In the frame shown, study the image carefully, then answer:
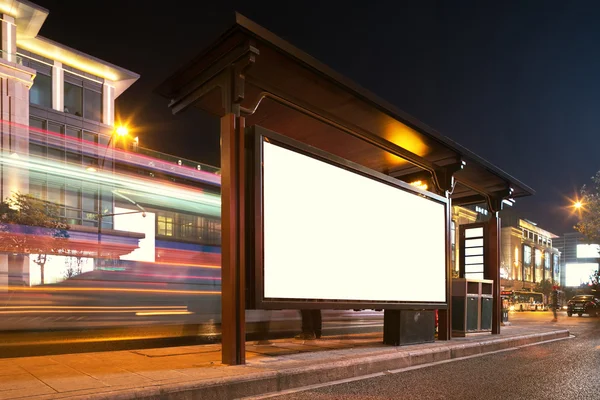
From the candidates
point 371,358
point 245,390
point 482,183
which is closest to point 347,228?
point 371,358

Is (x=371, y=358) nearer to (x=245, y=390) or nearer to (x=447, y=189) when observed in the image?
(x=245, y=390)

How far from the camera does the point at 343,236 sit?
8.80 metres

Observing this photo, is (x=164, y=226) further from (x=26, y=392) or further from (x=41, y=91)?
(x=41, y=91)

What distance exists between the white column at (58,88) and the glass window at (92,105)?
5.60 feet

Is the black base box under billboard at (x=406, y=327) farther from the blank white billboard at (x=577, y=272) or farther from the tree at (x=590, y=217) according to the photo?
the blank white billboard at (x=577, y=272)

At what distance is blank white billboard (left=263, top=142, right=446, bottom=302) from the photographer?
295 inches

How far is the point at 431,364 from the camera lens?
29.1 ft

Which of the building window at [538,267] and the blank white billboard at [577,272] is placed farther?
the blank white billboard at [577,272]

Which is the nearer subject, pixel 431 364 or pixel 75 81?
pixel 431 364

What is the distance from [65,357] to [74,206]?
552cm

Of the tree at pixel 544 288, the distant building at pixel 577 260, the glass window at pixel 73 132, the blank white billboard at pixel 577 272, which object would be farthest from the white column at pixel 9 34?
the blank white billboard at pixel 577 272

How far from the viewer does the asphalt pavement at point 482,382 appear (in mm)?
6137

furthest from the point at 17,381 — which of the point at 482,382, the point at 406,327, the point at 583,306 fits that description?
the point at 583,306

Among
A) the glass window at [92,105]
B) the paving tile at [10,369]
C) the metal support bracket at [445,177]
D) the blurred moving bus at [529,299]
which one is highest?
the glass window at [92,105]
